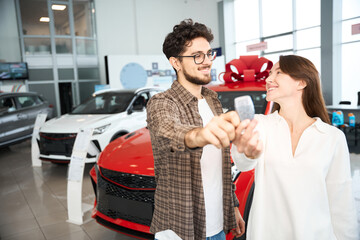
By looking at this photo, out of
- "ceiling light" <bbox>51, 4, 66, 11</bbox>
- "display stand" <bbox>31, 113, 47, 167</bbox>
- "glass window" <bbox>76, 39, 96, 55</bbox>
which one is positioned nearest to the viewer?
"display stand" <bbox>31, 113, 47, 167</bbox>

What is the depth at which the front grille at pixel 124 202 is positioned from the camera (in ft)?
6.97

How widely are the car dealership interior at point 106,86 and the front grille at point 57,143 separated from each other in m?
0.02

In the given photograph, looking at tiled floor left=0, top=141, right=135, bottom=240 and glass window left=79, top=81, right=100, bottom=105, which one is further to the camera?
glass window left=79, top=81, right=100, bottom=105

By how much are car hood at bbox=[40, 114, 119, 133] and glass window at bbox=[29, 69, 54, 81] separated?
6.72 metres

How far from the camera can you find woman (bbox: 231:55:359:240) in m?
1.16

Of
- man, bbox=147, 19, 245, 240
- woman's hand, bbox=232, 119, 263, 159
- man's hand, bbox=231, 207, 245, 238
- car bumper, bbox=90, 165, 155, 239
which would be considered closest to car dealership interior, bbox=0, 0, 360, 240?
car bumper, bbox=90, 165, 155, 239

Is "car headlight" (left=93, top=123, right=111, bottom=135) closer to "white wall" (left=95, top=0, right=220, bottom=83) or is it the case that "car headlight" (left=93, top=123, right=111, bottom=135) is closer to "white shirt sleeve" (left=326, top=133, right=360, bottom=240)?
"white shirt sleeve" (left=326, top=133, right=360, bottom=240)

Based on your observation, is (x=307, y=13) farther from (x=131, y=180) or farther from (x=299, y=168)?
(x=299, y=168)

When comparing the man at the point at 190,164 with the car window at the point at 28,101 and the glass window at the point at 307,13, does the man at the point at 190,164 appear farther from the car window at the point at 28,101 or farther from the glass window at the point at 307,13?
the glass window at the point at 307,13

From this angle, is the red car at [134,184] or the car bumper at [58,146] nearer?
the red car at [134,184]

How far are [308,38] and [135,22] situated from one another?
23.3 ft

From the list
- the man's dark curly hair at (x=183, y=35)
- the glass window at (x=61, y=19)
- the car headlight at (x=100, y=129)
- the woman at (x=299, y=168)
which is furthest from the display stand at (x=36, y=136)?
the glass window at (x=61, y=19)

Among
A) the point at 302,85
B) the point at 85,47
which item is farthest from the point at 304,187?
the point at 85,47

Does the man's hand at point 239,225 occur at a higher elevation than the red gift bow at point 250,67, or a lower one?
lower
